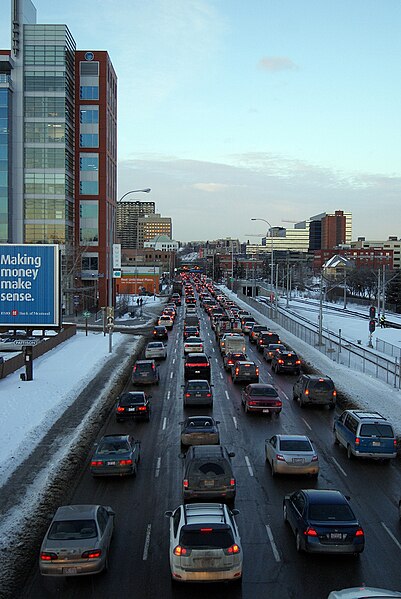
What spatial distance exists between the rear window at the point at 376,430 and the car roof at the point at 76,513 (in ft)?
30.3

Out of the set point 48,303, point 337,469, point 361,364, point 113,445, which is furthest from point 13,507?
point 361,364

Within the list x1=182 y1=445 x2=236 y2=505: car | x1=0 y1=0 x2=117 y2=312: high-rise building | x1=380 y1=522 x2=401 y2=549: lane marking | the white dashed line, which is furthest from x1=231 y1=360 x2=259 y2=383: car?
x1=0 y1=0 x2=117 y2=312: high-rise building

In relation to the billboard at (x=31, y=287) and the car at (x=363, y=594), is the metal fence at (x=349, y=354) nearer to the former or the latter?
the billboard at (x=31, y=287)

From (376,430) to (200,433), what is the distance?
5.28 m

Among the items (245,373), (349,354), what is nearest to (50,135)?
(349,354)

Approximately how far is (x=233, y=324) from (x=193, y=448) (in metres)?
38.1

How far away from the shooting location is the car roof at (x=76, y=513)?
1127 centimetres

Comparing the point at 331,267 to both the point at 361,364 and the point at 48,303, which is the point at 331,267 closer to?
the point at 361,364

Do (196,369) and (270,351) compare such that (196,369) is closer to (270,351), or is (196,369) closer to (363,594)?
(270,351)

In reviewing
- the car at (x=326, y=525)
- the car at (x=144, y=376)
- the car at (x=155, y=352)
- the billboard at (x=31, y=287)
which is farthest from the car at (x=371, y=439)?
the car at (x=155, y=352)

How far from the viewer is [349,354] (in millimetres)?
38875

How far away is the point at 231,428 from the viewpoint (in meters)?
22.3

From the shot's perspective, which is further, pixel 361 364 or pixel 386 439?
pixel 361 364

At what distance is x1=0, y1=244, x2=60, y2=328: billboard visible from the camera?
95.6 ft
